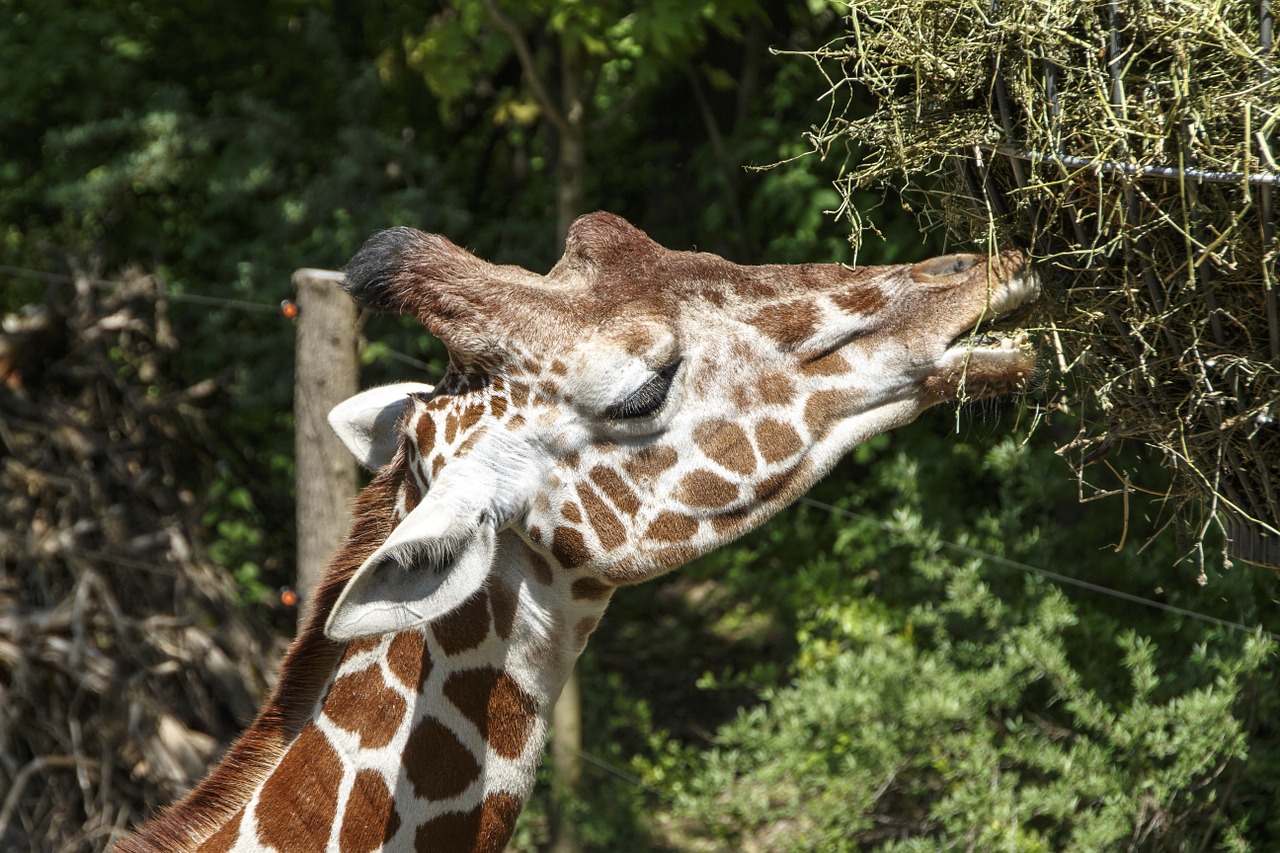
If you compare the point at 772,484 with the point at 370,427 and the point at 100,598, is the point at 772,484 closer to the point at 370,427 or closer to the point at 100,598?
the point at 370,427

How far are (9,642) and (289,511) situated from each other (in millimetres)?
1671

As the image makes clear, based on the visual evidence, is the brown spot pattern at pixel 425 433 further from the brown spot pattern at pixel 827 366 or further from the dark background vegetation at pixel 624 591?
the dark background vegetation at pixel 624 591

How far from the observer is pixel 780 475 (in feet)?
6.96

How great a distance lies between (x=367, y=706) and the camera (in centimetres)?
204

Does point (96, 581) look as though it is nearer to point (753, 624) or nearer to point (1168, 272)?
→ point (753, 624)

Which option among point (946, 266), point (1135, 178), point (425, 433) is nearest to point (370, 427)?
point (425, 433)

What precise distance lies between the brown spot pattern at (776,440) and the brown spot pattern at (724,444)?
0.11ft

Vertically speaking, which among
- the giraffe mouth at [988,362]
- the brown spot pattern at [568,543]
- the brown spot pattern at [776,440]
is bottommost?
the brown spot pattern at [568,543]

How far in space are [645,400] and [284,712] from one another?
88 cm

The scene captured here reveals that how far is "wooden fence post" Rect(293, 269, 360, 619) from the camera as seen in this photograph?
3.73 metres

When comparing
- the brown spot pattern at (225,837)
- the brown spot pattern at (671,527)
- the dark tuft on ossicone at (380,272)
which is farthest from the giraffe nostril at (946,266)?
the brown spot pattern at (225,837)

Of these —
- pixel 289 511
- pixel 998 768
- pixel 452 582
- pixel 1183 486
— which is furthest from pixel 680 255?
pixel 289 511

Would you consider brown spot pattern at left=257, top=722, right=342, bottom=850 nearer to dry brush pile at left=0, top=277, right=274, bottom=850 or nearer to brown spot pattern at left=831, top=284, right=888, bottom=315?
brown spot pattern at left=831, top=284, right=888, bottom=315

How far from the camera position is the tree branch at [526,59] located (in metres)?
4.41
